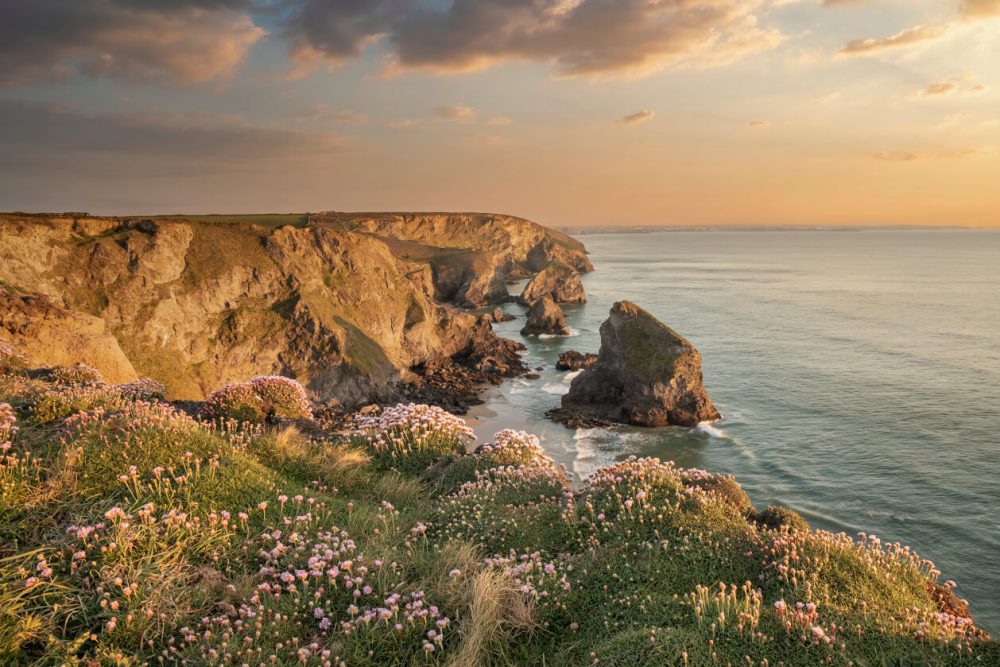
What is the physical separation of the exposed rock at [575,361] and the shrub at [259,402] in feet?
157

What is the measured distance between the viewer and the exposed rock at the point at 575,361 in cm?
6231

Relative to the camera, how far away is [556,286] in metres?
120

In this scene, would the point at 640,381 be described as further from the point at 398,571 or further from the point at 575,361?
the point at 398,571

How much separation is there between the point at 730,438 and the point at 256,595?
3980 centimetres

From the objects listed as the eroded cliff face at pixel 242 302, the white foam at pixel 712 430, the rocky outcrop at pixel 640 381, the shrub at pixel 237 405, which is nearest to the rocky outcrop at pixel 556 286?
the eroded cliff face at pixel 242 302

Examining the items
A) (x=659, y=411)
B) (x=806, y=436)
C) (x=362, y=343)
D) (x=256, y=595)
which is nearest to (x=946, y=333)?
(x=806, y=436)

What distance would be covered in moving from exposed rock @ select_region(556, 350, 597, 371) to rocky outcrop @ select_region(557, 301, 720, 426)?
12.5 m

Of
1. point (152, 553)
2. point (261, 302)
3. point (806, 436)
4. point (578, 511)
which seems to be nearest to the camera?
point (152, 553)

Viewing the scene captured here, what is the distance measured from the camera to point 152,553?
6.18m

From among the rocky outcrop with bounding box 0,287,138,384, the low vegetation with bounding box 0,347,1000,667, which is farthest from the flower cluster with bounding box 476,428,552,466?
the rocky outcrop with bounding box 0,287,138,384

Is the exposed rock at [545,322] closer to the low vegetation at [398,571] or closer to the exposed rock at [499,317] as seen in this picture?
the exposed rock at [499,317]

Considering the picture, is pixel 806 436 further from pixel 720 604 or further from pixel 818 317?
pixel 818 317

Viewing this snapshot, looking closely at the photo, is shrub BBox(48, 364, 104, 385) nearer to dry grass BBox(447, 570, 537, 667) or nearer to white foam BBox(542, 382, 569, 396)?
dry grass BBox(447, 570, 537, 667)

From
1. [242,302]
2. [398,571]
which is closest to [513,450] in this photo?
[398,571]
